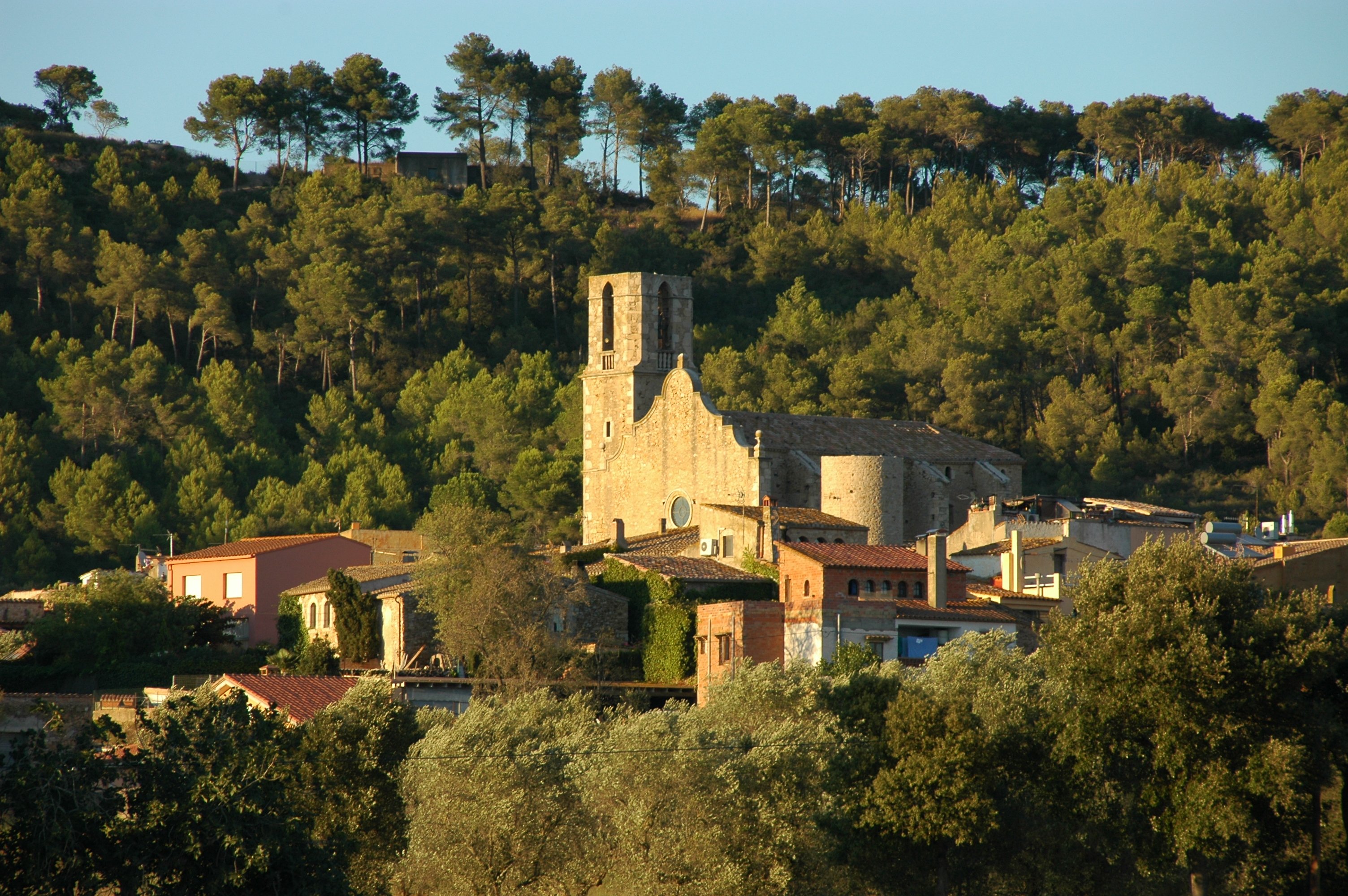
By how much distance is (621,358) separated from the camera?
50.7 metres

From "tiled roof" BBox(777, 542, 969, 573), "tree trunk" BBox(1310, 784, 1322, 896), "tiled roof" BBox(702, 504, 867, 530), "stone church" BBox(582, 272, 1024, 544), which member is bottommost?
"tree trunk" BBox(1310, 784, 1322, 896)

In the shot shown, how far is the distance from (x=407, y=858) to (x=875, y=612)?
11480 millimetres

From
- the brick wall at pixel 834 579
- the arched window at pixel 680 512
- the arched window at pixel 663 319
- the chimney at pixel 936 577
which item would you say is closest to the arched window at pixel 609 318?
the arched window at pixel 663 319

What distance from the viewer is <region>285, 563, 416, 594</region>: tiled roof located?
41438 mm

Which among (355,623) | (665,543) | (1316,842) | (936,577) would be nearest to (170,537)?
(355,623)

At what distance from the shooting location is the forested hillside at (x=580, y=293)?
5819cm

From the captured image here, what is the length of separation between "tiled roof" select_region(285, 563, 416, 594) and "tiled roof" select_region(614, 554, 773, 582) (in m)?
4.71

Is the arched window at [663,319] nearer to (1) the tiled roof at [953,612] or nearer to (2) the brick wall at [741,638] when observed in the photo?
(1) the tiled roof at [953,612]

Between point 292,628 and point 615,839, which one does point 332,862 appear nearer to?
point 615,839

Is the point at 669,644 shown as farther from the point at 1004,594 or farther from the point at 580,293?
the point at 580,293

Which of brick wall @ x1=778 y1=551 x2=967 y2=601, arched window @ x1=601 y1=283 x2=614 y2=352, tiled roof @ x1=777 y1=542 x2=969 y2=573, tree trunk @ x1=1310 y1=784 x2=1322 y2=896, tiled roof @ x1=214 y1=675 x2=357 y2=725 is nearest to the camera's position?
tree trunk @ x1=1310 y1=784 x2=1322 y2=896

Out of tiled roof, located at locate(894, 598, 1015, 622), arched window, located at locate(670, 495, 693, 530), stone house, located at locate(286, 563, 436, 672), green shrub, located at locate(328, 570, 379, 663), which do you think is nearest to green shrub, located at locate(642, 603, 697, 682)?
tiled roof, located at locate(894, 598, 1015, 622)

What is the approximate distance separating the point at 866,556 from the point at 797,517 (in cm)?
667

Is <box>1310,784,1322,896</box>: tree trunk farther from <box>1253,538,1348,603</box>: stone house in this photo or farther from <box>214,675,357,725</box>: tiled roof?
<box>214,675,357,725</box>: tiled roof
